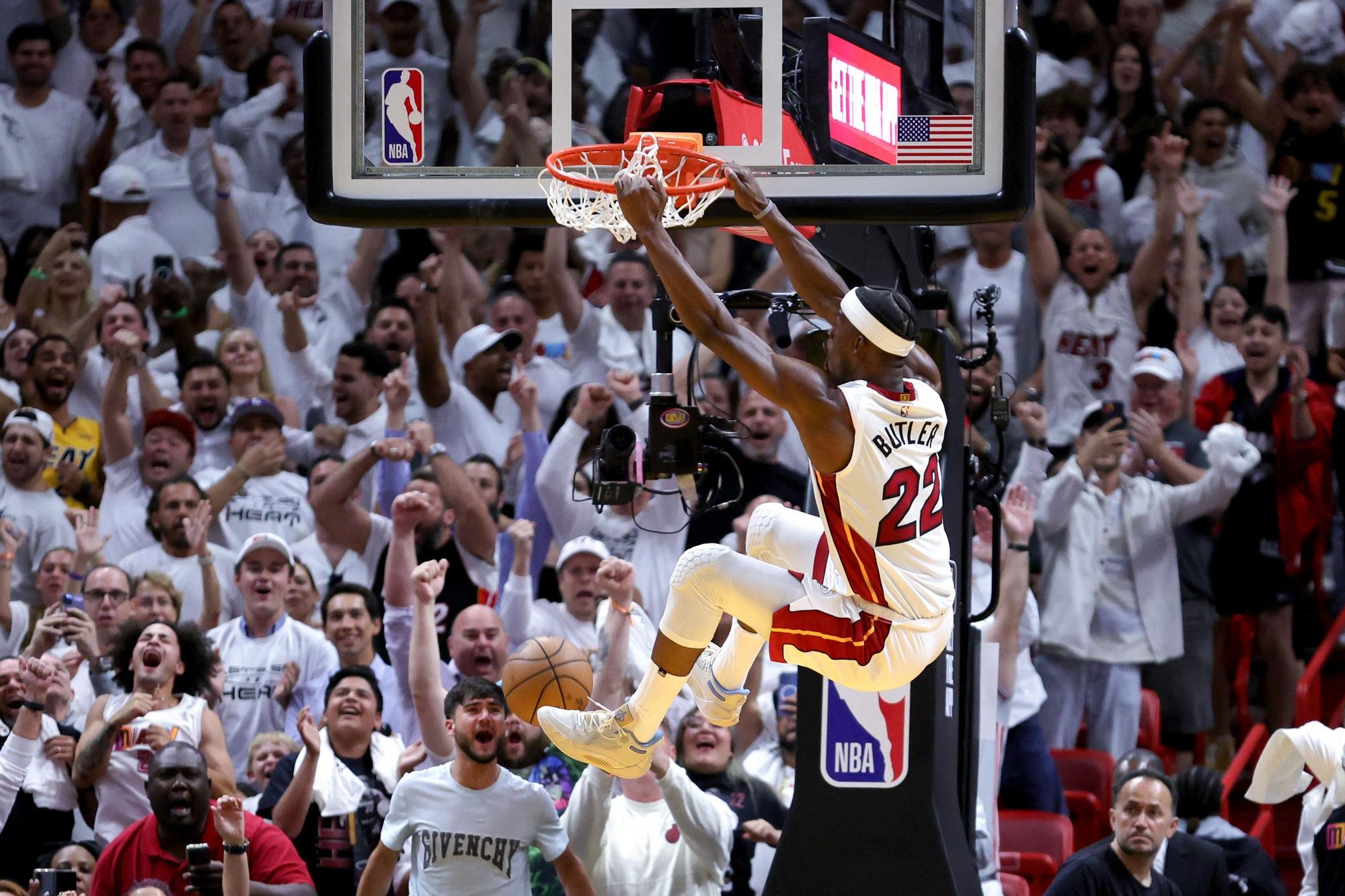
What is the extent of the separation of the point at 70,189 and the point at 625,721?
8.45 metres

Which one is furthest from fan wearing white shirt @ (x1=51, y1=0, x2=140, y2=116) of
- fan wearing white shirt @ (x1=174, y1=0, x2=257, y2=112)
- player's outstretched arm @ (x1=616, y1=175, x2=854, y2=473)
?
player's outstretched arm @ (x1=616, y1=175, x2=854, y2=473)

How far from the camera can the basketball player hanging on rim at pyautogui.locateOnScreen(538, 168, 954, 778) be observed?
21.4 ft

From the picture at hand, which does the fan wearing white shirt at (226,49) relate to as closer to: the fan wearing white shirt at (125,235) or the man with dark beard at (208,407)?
the fan wearing white shirt at (125,235)

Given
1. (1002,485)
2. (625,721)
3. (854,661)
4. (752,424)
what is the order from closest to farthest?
(854,661) → (625,721) → (1002,485) → (752,424)

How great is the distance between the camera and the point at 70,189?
46.7 ft

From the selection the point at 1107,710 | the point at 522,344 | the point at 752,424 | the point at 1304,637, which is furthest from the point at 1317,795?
the point at 522,344

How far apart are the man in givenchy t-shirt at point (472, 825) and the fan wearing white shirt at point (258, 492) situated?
323 centimetres

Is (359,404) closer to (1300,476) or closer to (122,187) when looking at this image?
(122,187)

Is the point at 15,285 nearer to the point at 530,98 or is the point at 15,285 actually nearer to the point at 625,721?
the point at 530,98

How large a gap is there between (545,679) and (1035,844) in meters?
2.81

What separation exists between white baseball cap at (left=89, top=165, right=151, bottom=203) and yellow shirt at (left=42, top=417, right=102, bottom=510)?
2034 mm

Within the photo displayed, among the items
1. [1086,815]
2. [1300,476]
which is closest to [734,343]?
[1086,815]

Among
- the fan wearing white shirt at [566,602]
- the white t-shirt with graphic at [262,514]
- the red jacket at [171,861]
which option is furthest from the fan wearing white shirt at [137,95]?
the red jacket at [171,861]

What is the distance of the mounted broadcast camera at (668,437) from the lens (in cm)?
768
